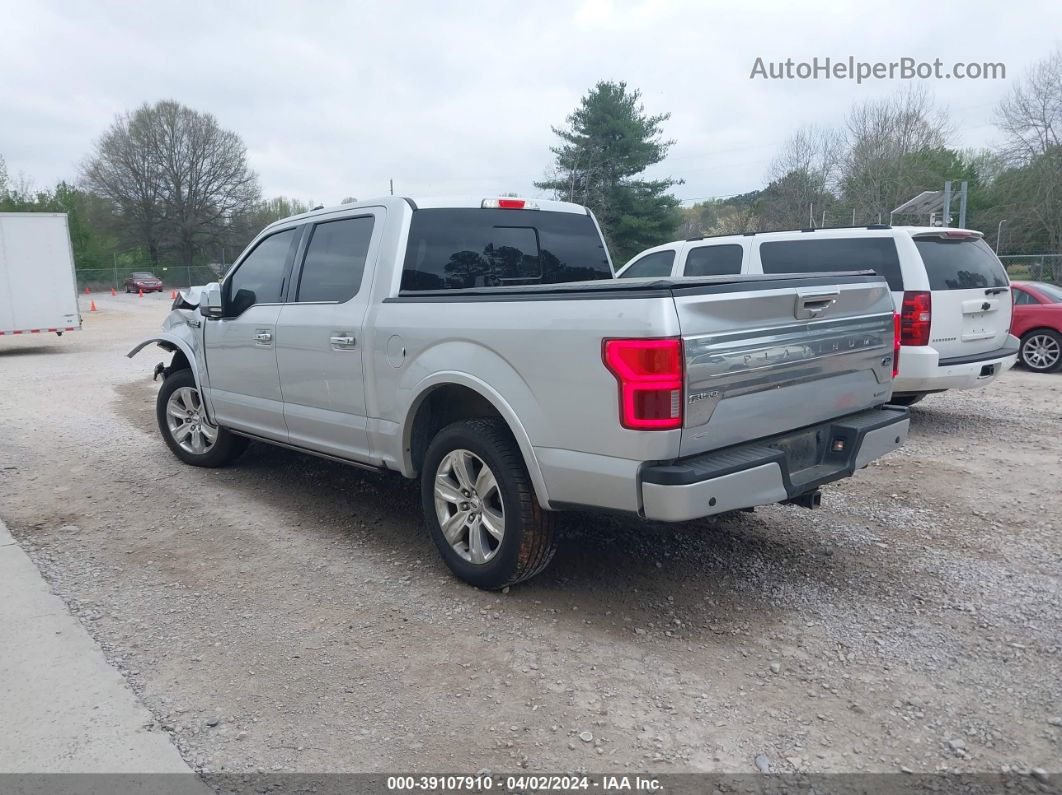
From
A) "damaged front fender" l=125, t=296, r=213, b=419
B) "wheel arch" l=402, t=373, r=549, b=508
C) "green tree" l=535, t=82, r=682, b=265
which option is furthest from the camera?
"green tree" l=535, t=82, r=682, b=265

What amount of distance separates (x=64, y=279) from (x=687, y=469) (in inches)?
713

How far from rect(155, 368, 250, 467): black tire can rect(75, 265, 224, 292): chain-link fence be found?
5100 centimetres

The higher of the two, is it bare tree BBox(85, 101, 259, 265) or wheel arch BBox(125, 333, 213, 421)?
bare tree BBox(85, 101, 259, 265)

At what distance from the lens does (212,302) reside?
19.2ft

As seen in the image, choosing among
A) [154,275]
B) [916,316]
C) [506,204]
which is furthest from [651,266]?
[154,275]

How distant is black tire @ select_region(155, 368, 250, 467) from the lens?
6.33 meters

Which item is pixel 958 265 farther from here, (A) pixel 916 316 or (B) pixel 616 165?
(B) pixel 616 165

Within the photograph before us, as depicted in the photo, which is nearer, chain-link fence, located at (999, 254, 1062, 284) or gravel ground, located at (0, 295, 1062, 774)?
gravel ground, located at (0, 295, 1062, 774)

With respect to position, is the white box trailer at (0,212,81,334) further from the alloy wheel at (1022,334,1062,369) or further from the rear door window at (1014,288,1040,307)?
the alloy wheel at (1022,334,1062,369)

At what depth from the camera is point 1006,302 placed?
7.63m

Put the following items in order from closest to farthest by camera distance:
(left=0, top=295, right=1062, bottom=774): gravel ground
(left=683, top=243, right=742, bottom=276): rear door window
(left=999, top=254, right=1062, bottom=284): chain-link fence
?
(left=0, top=295, right=1062, bottom=774): gravel ground < (left=683, top=243, right=742, bottom=276): rear door window < (left=999, top=254, right=1062, bottom=284): chain-link fence

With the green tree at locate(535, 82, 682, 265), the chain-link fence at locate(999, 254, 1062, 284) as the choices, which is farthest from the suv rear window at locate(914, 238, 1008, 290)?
the green tree at locate(535, 82, 682, 265)

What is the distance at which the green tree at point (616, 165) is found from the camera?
3612cm

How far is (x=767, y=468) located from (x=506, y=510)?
121cm
